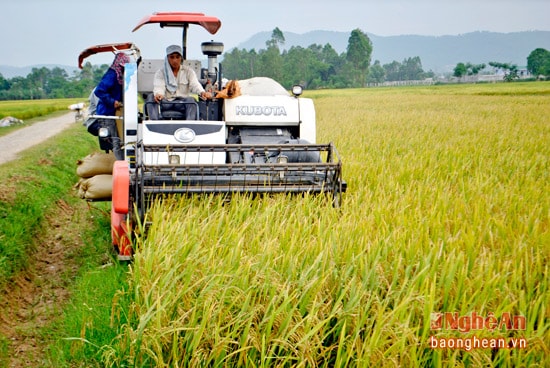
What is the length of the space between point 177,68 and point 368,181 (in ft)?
8.63

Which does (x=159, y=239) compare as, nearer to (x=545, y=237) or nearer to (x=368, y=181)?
(x=545, y=237)

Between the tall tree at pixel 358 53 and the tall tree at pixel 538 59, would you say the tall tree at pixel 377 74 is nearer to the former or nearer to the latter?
the tall tree at pixel 358 53

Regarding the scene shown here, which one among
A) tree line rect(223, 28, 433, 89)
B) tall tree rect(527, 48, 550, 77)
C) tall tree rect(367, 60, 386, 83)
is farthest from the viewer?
tall tree rect(367, 60, 386, 83)

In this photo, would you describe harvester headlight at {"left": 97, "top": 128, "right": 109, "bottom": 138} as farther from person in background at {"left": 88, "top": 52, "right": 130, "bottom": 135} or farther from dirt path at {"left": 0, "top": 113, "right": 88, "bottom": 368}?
dirt path at {"left": 0, "top": 113, "right": 88, "bottom": 368}

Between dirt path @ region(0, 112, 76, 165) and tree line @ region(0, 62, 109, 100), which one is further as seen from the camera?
tree line @ region(0, 62, 109, 100)

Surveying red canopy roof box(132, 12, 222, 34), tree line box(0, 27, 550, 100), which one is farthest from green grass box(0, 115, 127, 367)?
tree line box(0, 27, 550, 100)

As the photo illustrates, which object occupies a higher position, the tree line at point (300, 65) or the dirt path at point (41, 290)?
the tree line at point (300, 65)

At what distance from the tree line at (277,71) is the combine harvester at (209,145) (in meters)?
75.9

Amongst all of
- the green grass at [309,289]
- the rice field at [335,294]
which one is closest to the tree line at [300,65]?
the green grass at [309,289]

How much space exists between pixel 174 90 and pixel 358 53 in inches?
4488

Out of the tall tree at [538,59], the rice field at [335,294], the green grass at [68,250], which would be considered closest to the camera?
the rice field at [335,294]

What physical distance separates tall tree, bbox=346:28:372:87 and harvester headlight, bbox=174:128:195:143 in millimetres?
113222

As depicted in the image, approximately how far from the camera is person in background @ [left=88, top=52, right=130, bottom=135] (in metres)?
7.66

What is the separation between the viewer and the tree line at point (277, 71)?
84.8m
